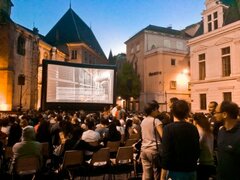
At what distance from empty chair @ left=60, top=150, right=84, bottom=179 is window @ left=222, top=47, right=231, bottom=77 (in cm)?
1869

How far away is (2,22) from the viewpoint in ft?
78.0

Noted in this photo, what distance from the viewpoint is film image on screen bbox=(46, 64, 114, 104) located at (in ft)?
65.7

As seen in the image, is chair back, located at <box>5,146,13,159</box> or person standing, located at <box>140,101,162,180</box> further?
chair back, located at <box>5,146,13,159</box>

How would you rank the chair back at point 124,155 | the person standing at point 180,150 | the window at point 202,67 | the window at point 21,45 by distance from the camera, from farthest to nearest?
1. the window at point 21,45
2. the window at point 202,67
3. the chair back at point 124,155
4. the person standing at point 180,150

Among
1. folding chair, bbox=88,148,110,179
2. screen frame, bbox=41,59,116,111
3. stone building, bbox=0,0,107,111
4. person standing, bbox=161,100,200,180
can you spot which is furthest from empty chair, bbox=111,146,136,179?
stone building, bbox=0,0,107,111

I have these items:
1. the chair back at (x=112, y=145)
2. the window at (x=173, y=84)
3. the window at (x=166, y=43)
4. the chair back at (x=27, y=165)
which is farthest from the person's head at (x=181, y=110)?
the window at (x=166, y=43)

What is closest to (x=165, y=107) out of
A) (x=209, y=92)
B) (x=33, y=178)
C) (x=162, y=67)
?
(x=162, y=67)

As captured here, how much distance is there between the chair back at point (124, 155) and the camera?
19.9 feet

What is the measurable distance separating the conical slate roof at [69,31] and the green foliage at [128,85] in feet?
35.8

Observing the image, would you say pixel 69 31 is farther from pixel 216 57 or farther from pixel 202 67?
pixel 216 57

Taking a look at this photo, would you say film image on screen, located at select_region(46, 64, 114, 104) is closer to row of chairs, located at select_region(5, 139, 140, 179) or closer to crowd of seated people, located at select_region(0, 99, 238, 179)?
crowd of seated people, located at select_region(0, 99, 238, 179)

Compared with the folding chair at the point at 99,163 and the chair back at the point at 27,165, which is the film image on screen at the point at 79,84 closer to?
the folding chair at the point at 99,163

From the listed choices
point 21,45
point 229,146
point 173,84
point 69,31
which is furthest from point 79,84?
point 69,31

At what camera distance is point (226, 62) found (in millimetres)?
21594
